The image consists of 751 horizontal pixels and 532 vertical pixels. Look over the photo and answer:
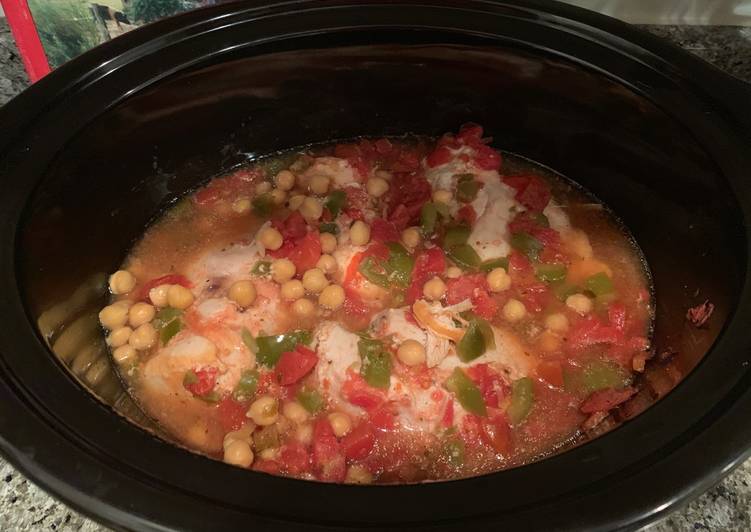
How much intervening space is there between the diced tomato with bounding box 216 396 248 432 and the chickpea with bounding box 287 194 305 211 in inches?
28.2

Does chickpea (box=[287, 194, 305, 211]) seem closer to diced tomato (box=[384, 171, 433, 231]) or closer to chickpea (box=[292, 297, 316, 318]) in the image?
diced tomato (box=[384, 171, 433, 231])

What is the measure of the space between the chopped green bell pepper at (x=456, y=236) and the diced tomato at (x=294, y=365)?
1.89 feet

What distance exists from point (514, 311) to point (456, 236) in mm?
312

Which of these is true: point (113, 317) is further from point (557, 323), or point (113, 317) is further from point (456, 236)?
point (557, 323)

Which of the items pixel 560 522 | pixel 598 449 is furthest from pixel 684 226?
pixel 560 522

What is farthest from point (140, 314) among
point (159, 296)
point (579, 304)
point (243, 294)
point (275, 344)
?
point (579, 304)

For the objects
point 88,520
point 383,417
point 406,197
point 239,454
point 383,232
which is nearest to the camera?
point 88,520

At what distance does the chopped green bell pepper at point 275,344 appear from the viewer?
1887 mm

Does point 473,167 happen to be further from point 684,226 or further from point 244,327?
point 244,327

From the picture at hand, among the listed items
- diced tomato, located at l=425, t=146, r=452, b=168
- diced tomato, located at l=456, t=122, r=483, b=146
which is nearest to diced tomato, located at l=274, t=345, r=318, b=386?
diced tomato, located at l=425, t=146, r=452, b=168

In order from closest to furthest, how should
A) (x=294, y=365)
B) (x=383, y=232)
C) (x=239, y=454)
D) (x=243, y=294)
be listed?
1. (x=239, y=454)
2. (x=294, y=365)
3. (x=243, y=294)
4. (x=383, y=232)

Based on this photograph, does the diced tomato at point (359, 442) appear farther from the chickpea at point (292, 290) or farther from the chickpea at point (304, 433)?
the chickpea at point (292, 290)

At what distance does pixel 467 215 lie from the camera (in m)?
2.22

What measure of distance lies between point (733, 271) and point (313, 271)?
1.12 metres
